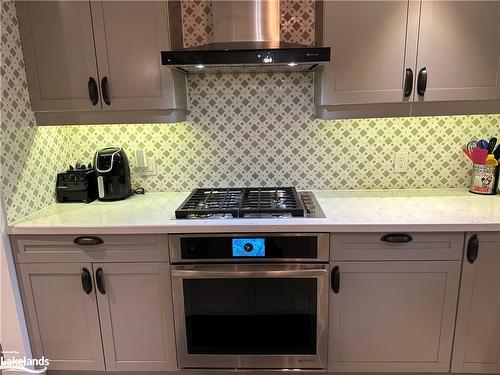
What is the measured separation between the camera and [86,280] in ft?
5.48

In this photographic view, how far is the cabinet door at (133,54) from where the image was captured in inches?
65.8

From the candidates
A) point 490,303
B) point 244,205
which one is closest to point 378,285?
point 490,303

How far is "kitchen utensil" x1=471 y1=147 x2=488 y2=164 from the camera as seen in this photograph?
194 cm

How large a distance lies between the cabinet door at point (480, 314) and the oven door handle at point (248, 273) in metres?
0.66

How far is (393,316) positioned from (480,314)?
39 centimetres

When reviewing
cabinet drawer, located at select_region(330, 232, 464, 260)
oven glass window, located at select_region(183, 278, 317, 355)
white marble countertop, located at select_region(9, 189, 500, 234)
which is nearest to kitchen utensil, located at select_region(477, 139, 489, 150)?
white marble countertop, located at select_region(9, 189, 500, 234)

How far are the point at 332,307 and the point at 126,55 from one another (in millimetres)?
1545

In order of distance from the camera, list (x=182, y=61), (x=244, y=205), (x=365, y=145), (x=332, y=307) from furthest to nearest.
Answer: (x=365, y=145) < (x=244, y=205) < (x=332, y=307) < (x=182, y=61)

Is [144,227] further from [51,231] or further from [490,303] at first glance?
[490,303]

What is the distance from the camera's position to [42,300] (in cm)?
172

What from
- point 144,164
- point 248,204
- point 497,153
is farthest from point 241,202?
point 497,153

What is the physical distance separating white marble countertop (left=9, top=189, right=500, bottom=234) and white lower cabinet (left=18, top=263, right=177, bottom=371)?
20cm

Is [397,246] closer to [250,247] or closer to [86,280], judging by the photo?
[250,247]

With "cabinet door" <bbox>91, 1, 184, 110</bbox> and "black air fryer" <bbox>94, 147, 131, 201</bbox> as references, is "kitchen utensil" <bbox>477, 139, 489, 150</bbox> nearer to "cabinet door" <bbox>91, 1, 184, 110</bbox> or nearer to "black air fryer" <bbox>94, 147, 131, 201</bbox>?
"cabinet door" <bbox>91, 1, 184, 110</bbox>
